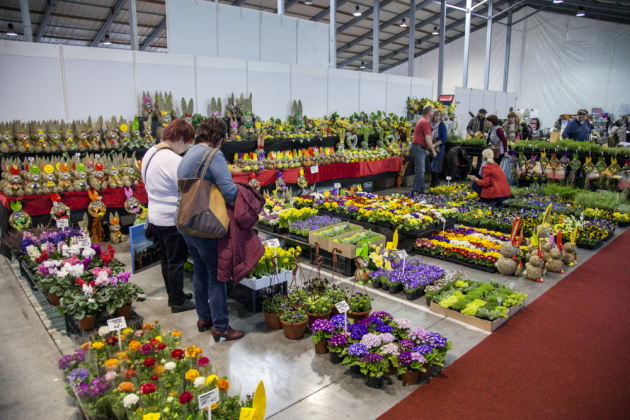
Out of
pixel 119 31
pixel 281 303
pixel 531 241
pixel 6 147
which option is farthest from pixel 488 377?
pixel 119 31

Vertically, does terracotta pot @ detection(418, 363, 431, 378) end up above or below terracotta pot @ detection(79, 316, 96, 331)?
below

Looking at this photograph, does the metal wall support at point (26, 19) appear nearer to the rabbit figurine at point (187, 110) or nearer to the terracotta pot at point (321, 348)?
the rabbit figurine at point (187, 110)

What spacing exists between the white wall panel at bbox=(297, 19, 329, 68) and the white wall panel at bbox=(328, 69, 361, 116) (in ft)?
2.26

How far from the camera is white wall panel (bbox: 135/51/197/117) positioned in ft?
23.0

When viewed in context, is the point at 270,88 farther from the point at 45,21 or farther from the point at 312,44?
the point at 45,21

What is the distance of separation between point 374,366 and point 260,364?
0.83 m

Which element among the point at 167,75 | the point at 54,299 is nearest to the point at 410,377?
the point at 54,299

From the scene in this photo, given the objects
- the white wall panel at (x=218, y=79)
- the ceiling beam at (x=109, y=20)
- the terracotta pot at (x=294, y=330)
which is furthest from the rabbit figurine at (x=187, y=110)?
the ceiling beam at (x=109, y=20)

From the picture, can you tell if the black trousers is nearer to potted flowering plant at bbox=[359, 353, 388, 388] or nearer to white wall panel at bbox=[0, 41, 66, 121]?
potted flowering plant at bbox=[359, 353, 388, 388]

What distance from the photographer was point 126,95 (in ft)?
22.5

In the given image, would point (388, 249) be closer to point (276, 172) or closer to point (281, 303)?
point (281, 303)

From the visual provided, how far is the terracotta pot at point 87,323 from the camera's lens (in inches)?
124

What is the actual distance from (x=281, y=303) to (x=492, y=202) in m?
4.69

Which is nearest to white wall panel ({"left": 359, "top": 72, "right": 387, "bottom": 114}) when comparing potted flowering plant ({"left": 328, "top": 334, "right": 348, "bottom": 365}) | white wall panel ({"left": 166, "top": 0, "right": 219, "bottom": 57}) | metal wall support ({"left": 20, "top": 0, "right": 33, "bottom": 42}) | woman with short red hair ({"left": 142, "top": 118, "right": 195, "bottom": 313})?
white wall panel ({"left": 166, "top": 0, "right": 219, "bottom": 57})
